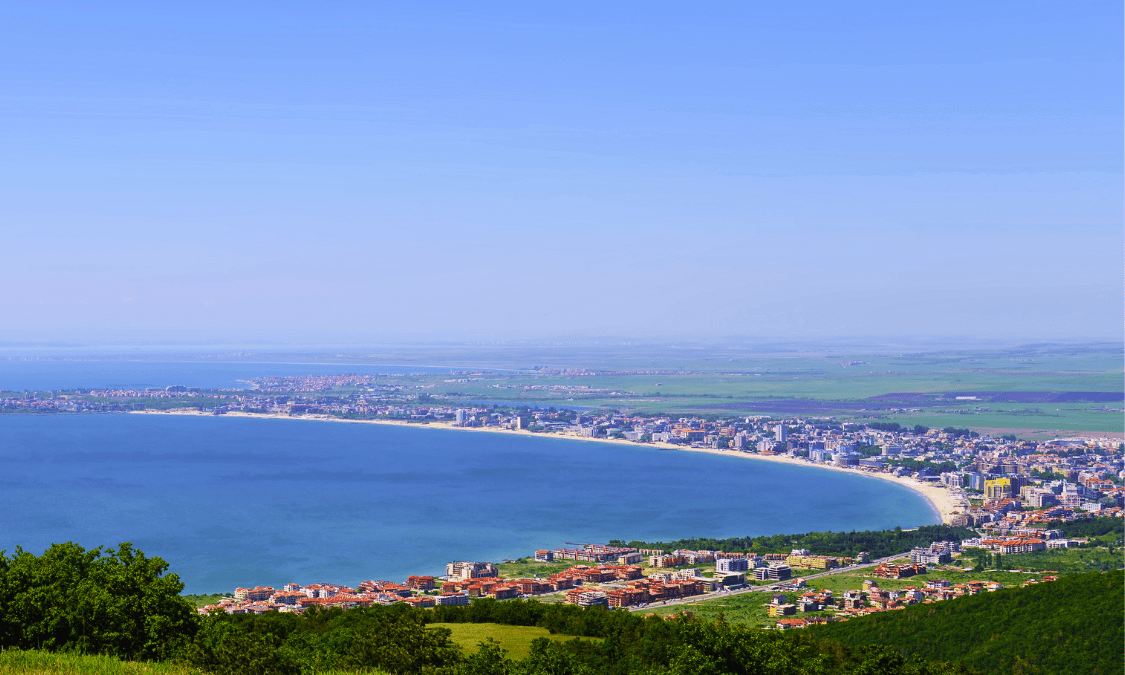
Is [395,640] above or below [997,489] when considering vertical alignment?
above

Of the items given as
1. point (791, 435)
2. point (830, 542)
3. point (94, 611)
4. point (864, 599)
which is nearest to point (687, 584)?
point (864, 599)

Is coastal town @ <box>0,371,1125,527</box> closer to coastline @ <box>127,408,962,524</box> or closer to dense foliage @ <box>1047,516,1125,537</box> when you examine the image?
coastline @ <box>127,408,962,524</box>

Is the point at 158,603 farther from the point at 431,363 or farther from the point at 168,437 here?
the point at 431,363

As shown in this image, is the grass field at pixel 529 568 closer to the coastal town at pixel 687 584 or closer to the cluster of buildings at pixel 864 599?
the coastal town at pixel 687 584

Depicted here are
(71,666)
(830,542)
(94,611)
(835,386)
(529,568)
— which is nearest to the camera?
(71,666)

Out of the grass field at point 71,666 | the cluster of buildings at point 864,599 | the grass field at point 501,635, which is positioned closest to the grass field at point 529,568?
the cluster of buildings at point 864,599

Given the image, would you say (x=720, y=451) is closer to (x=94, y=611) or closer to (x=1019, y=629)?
(x=1019, y=629)
